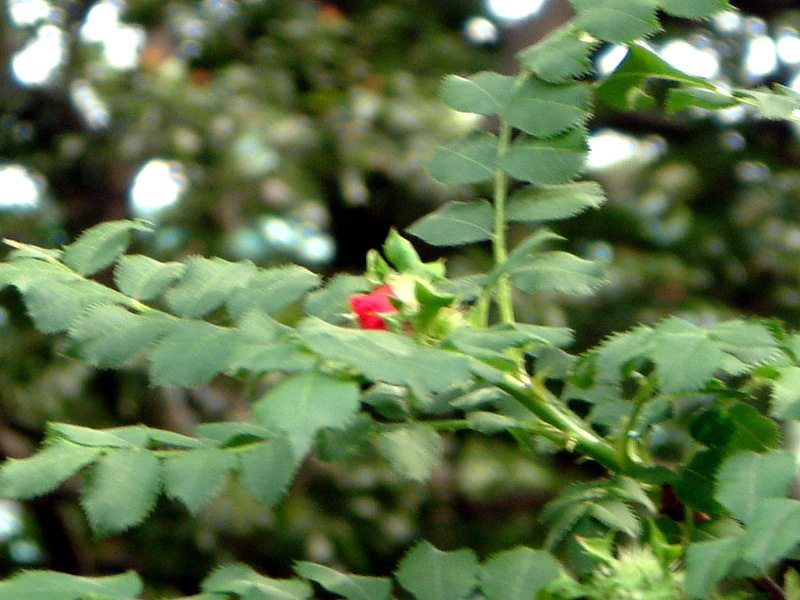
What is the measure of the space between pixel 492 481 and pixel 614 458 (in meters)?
1.95

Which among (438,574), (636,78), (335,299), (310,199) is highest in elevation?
(636,78)

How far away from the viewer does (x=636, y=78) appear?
0.65 m

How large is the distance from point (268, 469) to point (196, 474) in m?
0.04

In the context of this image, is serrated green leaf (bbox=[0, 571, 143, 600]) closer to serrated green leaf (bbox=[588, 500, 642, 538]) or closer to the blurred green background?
serrated green leaf (bbox=[588, 500, 642, 538])

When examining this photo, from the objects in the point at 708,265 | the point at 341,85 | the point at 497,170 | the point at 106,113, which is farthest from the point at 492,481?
the point at 497,170

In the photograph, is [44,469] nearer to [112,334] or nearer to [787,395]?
[112,334]

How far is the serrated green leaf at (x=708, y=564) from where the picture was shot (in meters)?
0.45

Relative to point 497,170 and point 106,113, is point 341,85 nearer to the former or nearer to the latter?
point 106,113

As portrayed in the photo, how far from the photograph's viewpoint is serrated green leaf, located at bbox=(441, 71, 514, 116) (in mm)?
660

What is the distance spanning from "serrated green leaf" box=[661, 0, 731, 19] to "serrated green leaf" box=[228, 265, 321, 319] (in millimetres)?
260

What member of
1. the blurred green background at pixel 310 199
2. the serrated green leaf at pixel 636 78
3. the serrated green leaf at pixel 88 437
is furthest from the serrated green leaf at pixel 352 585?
the blurred green background at pixel 310 199

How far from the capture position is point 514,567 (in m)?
0.54

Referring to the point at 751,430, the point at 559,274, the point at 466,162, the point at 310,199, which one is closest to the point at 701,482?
the point at 751,430

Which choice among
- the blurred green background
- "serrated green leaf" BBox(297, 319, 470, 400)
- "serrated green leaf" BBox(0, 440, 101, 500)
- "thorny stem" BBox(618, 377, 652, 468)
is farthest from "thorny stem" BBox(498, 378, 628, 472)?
the blurred green background
